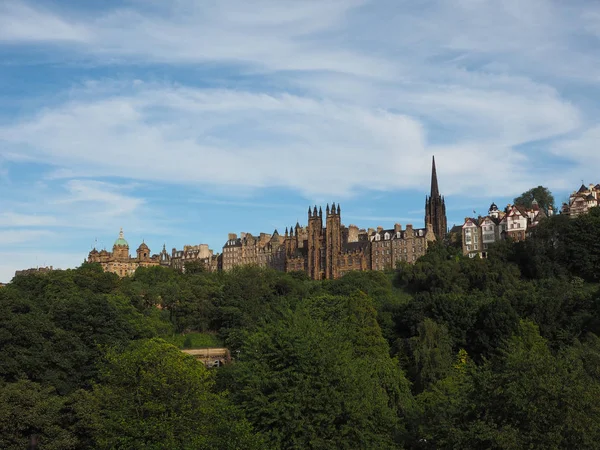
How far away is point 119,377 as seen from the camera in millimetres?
37812

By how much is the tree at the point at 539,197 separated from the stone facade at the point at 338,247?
67.1 ft

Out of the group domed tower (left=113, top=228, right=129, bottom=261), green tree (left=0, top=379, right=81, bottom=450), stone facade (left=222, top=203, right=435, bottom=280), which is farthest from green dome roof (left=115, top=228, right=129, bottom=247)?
green tree (left=0, top=379, right=81, bottom=450)

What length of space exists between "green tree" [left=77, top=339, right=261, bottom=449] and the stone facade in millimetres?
80727

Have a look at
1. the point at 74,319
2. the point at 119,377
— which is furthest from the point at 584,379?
the point at 74,319

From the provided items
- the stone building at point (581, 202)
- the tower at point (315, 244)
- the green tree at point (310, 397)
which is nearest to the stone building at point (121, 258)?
the tower at point (315, 244)

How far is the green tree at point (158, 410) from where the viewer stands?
2933 cm

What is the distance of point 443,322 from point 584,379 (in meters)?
36.5

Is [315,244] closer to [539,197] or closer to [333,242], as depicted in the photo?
[333,242]

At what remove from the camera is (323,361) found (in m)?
33.8

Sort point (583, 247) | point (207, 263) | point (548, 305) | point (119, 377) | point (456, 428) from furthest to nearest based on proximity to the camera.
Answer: point (207, 263), point (583, 247), point (548, 305), point (119, 377), point (456, 428)

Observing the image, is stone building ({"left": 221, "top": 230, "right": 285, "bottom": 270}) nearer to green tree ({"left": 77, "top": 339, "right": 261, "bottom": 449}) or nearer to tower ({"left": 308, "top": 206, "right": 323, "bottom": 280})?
tower ({"left": 308, "top": 206, "right": 323, "bottom": 280})

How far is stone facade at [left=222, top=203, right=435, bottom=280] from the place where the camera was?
387ft

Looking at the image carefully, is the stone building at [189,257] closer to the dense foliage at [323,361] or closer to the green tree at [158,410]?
the dense foliage at [323,361]

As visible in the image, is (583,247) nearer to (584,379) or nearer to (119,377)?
(584,379)
